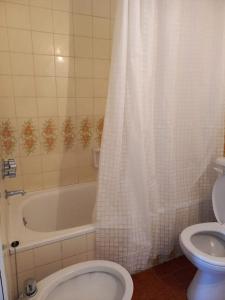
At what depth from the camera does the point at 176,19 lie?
1.39 meters

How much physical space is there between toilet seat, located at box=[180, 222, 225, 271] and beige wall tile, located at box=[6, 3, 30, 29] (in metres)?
1.95

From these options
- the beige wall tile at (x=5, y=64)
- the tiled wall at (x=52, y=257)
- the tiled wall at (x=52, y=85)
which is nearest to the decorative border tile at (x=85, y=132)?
the tiled wall at (x=52, y=85)

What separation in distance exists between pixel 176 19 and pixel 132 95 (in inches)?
21.6

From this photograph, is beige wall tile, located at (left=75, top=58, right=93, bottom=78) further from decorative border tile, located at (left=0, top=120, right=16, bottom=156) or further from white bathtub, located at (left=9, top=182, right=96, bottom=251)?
white bathtub, located at (left=9, top=182, right=96, bottom=251)

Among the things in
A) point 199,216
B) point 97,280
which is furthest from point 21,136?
point 199,216

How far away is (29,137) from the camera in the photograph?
76.5 inches

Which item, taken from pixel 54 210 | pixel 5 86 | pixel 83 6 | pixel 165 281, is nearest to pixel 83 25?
pixel 83 6

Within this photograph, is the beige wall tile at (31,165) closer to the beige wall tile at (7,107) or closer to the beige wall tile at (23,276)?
the beige wall tile at (7,107)

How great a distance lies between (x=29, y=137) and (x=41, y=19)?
959mm

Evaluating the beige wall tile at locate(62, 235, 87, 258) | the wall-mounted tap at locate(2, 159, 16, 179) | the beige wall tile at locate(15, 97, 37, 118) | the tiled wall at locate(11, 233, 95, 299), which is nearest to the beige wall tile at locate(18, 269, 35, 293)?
the tiled wall at locate(11, 233, 95, 299)

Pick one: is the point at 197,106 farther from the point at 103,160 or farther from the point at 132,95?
the point at 103,160

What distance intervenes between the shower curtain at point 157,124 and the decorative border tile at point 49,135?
797mm

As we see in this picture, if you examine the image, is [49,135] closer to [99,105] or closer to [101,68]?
[99,105]

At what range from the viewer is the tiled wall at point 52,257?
1340mm
